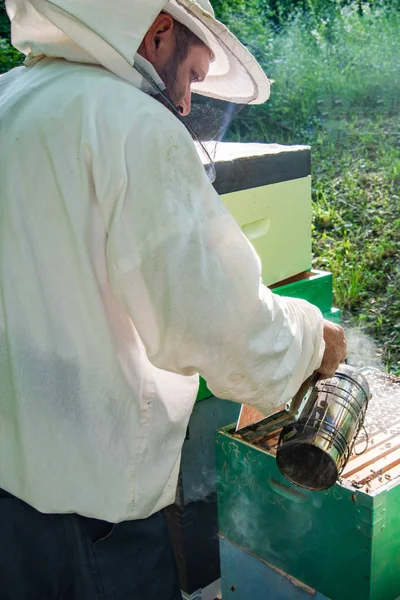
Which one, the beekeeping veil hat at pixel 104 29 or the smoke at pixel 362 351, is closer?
the beekeeping veil hat at pixel 104 29

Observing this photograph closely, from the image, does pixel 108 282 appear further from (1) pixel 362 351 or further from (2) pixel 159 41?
(1) pixel 362 351

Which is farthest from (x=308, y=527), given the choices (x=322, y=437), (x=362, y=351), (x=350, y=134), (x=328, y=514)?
A: (x=350, y=134)

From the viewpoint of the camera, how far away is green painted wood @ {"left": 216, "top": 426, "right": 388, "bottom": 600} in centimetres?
154

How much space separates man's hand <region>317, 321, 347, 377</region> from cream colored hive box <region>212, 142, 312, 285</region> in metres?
0.66

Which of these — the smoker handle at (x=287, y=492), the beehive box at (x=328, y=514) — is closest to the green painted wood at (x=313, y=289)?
the beehive box at (x=328, y=514)

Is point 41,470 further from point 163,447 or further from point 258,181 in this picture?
point 258,181

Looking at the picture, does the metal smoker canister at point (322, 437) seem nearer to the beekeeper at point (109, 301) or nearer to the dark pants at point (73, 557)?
the beekeeper at point (109, 301)

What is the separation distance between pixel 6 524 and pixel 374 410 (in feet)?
3.45

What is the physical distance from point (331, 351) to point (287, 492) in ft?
1.31

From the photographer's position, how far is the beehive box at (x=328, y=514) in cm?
154

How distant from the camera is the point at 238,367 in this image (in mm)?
1251

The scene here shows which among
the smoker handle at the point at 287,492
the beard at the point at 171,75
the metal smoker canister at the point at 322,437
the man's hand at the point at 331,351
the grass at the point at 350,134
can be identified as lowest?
the grass at the point at 350,134

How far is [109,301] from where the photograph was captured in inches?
48.2

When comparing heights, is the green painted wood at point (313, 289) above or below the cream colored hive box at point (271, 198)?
below
